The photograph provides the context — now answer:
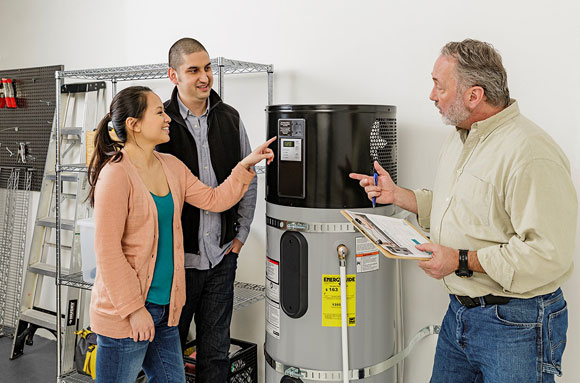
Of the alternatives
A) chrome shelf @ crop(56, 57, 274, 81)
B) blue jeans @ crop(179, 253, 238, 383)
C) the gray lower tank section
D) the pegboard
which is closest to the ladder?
the pegboard

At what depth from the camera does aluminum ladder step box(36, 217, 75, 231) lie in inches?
128

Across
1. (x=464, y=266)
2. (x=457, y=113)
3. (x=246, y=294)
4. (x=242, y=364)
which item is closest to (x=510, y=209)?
(x=464, y=266)

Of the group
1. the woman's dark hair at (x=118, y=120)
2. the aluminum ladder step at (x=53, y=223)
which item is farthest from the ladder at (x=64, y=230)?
the woman's dark hair at (x=118, y=120)

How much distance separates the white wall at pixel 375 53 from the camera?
74.3 inches

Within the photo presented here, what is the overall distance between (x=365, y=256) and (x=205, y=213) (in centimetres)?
66

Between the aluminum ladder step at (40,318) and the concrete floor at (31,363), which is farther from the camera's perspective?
the aluminum ladder step at (40,318)

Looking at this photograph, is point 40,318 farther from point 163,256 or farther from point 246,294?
point 163,256

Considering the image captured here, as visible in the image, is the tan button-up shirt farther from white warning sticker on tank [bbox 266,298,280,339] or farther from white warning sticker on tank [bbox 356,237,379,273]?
white warning sticker on tank [bbox 266,298,280,339]

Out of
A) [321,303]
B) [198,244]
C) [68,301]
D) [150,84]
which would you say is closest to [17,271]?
[68,301]

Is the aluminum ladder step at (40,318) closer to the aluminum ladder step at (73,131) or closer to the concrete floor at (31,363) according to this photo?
the concrete floor at (31,363)

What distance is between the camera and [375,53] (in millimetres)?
2236

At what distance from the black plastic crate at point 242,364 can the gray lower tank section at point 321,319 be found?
55 centimetres

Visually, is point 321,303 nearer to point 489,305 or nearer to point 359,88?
point 489,305

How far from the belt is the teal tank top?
3.17 feet
